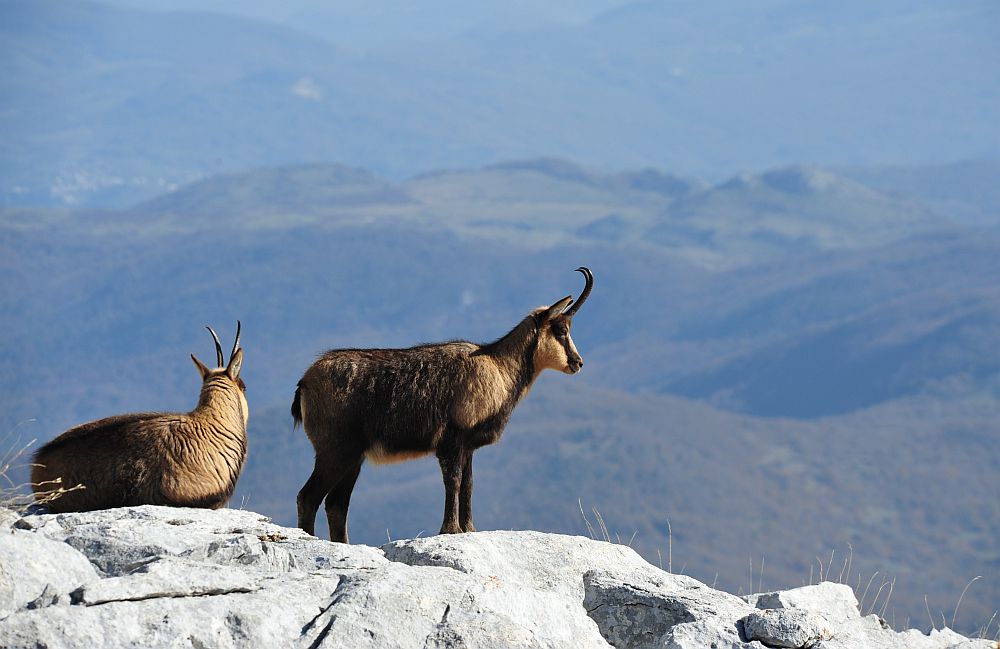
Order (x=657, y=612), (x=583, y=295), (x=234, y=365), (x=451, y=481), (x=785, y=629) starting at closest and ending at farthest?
(x=785, y=629)
(x=657, y=612)
(x=451, y=481)
(x=583, y=295)
(x=234, y=365)

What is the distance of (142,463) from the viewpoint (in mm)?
11891

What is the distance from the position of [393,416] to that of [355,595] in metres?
3.93

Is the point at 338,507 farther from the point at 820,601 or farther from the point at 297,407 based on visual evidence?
the point at 820,601

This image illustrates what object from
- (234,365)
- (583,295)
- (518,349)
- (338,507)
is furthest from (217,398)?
(583,295)

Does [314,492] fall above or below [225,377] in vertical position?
below

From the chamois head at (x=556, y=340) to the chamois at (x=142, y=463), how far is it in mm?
2697

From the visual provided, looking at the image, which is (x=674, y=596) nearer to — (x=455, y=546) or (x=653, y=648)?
(x=653, y=648)

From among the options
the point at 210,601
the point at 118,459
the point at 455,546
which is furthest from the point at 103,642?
the point at 118,459

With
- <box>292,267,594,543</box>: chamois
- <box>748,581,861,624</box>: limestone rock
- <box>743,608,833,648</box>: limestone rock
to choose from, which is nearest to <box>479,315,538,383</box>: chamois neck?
<box>292,267,594,543</box>: chamois

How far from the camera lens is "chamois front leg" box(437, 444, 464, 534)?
12109mm

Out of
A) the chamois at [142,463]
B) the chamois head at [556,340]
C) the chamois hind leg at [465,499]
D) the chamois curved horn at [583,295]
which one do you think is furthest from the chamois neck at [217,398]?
the chamois curved horn at [583,295]

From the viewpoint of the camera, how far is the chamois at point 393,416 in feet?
40.2

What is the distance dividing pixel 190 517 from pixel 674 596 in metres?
3.30

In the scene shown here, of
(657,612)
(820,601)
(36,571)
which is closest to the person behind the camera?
(36,571)
